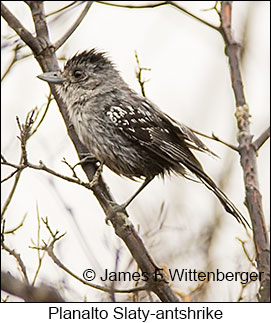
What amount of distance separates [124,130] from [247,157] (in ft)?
2.76

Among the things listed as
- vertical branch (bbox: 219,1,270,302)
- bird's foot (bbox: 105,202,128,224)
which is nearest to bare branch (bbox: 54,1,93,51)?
vertical branch (bbox: 219,1,270,302)

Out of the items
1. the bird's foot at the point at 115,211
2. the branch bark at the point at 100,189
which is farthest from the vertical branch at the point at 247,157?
the bird's foot at the point at 115,211

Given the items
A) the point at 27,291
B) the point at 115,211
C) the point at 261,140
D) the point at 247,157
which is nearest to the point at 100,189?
the point at 115,211

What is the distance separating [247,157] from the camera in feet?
14.9

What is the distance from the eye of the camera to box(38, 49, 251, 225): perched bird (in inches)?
183

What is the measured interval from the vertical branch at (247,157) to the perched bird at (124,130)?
270 millimetres

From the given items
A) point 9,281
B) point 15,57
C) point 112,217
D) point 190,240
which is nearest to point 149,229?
point 190,240

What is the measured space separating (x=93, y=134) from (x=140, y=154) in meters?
0.36

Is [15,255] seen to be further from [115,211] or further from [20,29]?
[20,29]

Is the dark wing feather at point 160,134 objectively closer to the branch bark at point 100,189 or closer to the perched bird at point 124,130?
the perched bird at point 124,130

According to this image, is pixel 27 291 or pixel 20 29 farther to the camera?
pixel 20 29

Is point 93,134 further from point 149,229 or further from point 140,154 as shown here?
point 149,229

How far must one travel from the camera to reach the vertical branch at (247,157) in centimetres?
427

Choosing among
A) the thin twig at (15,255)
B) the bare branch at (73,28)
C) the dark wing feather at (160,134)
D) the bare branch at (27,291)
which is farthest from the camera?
the dark wing feather at (160,134)
